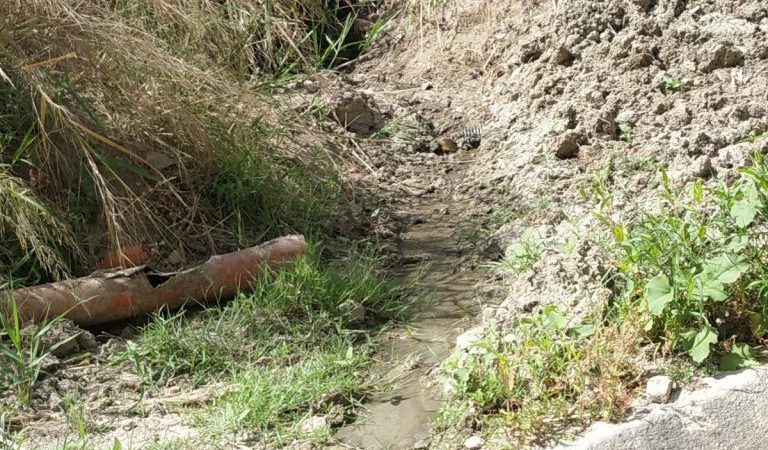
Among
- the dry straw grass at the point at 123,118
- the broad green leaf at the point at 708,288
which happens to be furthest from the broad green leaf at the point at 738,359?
the dry straw grass at the point at 123,118

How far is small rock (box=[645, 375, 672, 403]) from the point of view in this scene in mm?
3568

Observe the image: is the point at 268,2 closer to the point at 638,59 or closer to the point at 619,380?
the point at 638,59

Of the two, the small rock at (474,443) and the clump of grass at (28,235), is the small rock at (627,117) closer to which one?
the small rock at (474,443)

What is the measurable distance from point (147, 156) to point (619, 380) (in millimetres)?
2301

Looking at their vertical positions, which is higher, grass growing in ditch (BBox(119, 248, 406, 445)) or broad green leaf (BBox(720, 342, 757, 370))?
broad green leaf (BBox(720, 342, 757, 370))

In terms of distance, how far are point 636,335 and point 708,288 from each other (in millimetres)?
277

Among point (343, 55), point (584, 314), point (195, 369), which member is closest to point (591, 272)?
point (584, 314)

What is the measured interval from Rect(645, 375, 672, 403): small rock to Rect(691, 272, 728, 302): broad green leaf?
0.29 metres

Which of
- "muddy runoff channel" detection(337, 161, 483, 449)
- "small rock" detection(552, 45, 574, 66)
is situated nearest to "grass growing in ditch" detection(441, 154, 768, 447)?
"muddy runoff channel" detection(337, 161, 483, 449)

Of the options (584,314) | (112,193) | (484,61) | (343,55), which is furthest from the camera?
(343,55)

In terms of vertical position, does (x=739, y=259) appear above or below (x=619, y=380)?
above

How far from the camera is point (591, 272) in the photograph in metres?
4.04

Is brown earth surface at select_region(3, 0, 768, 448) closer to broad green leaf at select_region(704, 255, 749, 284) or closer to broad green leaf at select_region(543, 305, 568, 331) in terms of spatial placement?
broad green leaf at select_region(543, 305, 568, 331)

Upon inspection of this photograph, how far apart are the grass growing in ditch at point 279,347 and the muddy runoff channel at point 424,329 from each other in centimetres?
11
